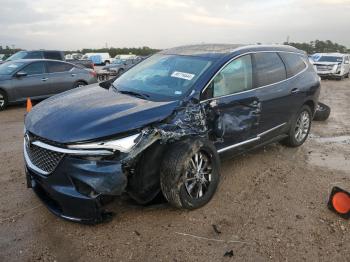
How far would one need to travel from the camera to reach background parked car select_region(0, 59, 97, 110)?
33.2 feet

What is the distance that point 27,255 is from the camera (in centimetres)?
310

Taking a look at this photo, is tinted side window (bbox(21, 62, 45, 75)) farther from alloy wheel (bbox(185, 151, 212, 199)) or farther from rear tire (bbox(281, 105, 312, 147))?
alloy wheel (bbox(185, 151, 212, 199))

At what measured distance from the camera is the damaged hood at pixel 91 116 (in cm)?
321

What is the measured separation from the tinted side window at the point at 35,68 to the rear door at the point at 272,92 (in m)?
7.91

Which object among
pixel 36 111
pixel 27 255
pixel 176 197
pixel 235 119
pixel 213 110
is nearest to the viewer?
pixel 27 255

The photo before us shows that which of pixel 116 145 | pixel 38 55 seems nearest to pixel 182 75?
pixel 116 145

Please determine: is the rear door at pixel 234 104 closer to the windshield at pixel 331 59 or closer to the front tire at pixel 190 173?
the front tire at pixel 190 173

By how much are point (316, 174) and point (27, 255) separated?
3868mm

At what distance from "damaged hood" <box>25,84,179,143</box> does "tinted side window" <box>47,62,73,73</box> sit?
7739mm

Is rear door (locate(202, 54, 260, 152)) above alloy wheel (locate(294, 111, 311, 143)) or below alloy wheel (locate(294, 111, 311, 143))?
above

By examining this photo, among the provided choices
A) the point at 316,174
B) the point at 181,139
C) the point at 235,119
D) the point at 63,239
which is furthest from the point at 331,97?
the point at 63,239

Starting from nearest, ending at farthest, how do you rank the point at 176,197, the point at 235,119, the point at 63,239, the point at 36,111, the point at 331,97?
1. the point at 63,239
2. the point at 176,197
3. the point at 36,111
4. the point at 235,119
5. the point at 331,97

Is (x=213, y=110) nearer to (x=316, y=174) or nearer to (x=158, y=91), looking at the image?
(x=158, y=91)

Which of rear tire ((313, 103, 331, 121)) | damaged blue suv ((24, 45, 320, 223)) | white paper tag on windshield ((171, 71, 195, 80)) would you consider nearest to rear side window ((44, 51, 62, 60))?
rear tire ((313, 103, 331, 121))
